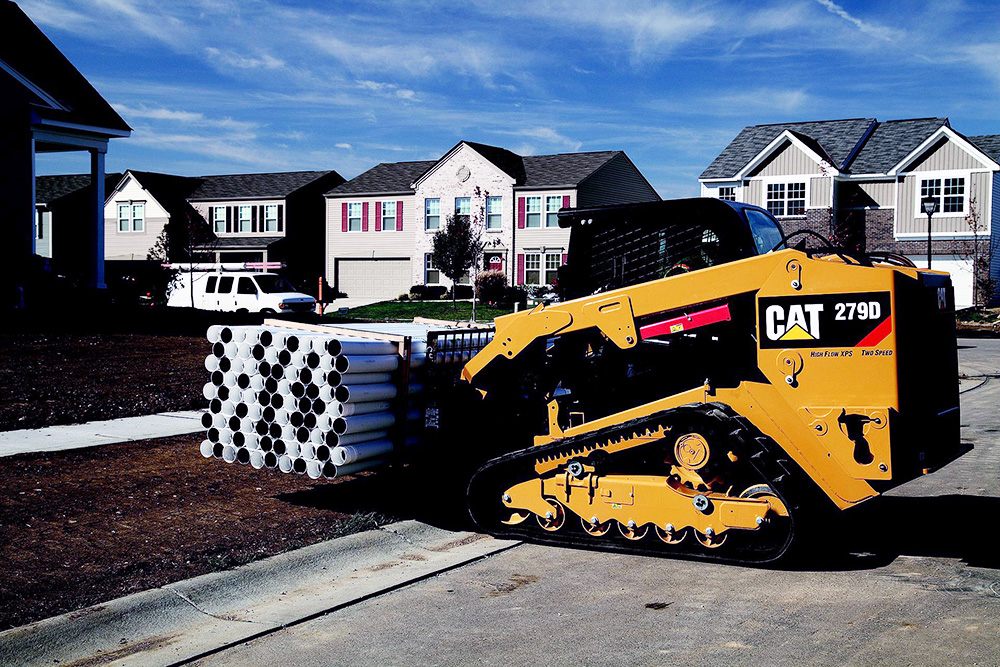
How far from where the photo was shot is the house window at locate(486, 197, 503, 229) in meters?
49.1

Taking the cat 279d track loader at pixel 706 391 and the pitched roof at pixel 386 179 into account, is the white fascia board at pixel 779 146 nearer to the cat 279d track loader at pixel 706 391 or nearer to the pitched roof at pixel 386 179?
the pitched roof at pixel 386 179

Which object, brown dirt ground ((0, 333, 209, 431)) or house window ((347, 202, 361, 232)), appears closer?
brown dirt ground ((0, 333, 209, 431))

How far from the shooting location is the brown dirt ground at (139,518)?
18.1ft

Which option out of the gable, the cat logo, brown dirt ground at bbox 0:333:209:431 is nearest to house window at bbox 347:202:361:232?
the gable

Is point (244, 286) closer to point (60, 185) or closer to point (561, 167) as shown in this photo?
point (561, 167)

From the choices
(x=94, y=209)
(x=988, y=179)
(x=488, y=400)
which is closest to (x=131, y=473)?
(x=488, y=400)

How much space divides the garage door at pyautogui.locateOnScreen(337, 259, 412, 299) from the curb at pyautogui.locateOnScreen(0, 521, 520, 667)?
45.1m

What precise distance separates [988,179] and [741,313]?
39.7 metres

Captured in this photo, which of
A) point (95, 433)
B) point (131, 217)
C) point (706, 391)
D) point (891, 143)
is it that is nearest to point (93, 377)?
point (95, 433)

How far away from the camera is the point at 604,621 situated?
5062 millimetres

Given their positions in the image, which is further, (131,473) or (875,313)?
(131,473)

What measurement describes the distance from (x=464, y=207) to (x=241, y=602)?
4502 centimetres

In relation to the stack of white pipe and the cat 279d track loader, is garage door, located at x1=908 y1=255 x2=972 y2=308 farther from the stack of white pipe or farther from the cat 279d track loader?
the stack of white pipe

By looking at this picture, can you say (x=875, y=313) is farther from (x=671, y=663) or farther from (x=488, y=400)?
(x=488, y=400)
